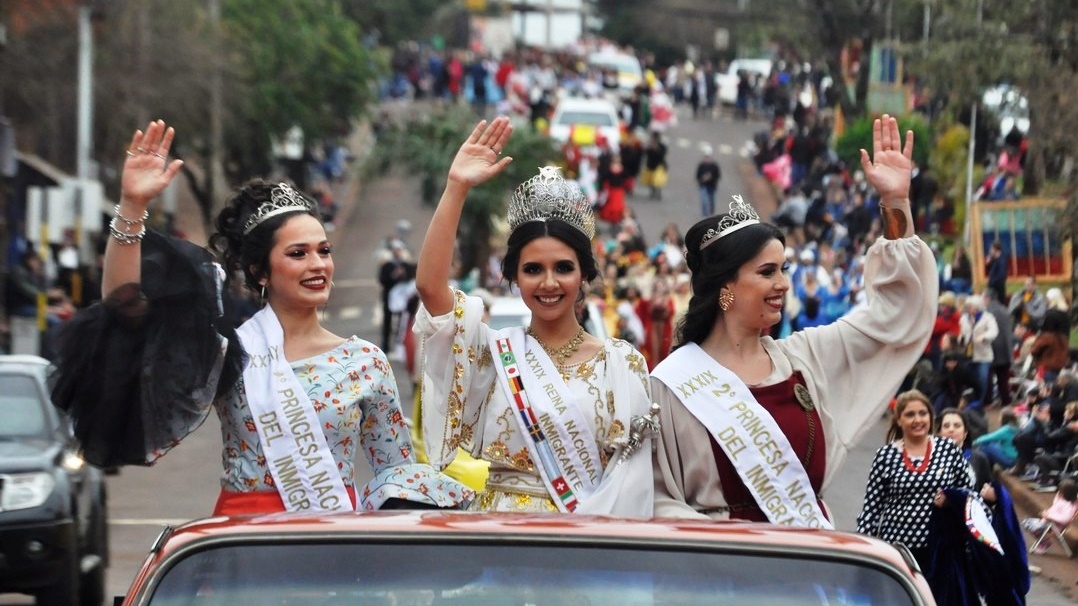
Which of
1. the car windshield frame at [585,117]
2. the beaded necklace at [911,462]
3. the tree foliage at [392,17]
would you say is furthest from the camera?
the tree foliage at [392,17]

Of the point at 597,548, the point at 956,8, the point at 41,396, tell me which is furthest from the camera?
the point at 956,8

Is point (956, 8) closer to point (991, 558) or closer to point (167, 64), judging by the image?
point (167, 64)

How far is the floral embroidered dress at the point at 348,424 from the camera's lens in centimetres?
527

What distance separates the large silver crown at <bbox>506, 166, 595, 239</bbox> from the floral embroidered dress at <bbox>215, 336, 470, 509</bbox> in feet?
1.81

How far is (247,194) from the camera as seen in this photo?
561 centimetres

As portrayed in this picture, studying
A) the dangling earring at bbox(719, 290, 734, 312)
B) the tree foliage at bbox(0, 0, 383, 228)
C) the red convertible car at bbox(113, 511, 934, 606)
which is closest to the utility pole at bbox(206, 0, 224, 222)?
the tree foliage at bbox(0, 0, 383, 228)

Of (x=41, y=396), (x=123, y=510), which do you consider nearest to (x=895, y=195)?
(x=41, y=396)

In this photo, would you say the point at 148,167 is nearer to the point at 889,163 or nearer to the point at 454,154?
the point at 889,163

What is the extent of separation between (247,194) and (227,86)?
3257cm

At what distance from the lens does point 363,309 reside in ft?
112

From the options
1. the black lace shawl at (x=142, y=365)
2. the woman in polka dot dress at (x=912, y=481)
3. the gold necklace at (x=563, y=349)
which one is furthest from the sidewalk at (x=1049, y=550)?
the black lace shawl at (x=142, y=365)

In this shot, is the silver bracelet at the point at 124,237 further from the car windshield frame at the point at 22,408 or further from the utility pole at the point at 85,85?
the utility pole at the point at 85,85

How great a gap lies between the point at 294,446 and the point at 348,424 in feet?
0.57

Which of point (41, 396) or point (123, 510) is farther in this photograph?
point (123, 510)
